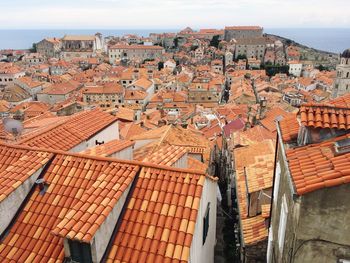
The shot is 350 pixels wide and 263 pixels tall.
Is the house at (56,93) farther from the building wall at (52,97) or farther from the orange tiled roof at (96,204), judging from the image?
the orange tiled roof at (96,204)

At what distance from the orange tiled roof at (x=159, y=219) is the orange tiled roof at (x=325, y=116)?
112 inches

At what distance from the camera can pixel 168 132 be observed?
73.2 ft

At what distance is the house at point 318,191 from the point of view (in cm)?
566

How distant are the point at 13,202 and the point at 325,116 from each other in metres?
7.81

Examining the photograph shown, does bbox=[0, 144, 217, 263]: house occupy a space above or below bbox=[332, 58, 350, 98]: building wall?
above

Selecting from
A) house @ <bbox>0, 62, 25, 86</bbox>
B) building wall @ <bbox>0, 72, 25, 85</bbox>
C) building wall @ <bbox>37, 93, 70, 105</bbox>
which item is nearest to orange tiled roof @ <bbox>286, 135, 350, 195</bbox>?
building wall @ <bbox>37, 93, 70, 105</bbox>

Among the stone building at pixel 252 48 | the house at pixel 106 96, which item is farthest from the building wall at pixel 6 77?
the stone building at pixel 252 48

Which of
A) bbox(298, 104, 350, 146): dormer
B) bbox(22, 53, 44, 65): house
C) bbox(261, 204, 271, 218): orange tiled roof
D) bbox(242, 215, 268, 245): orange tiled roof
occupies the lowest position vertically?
bbox(22, 53, 44, 65): house

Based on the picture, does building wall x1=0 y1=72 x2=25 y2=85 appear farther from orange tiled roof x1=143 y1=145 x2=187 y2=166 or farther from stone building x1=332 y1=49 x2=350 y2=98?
orange tiled roof x1=143 y1=145 x2=187 y2=166

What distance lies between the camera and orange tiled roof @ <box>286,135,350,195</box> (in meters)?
5.61

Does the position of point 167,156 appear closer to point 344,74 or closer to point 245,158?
point 245,158

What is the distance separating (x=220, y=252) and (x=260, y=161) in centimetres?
469

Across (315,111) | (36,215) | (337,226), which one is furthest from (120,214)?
(315,111)

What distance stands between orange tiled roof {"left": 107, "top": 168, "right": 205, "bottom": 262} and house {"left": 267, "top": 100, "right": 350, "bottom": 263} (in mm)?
2144
